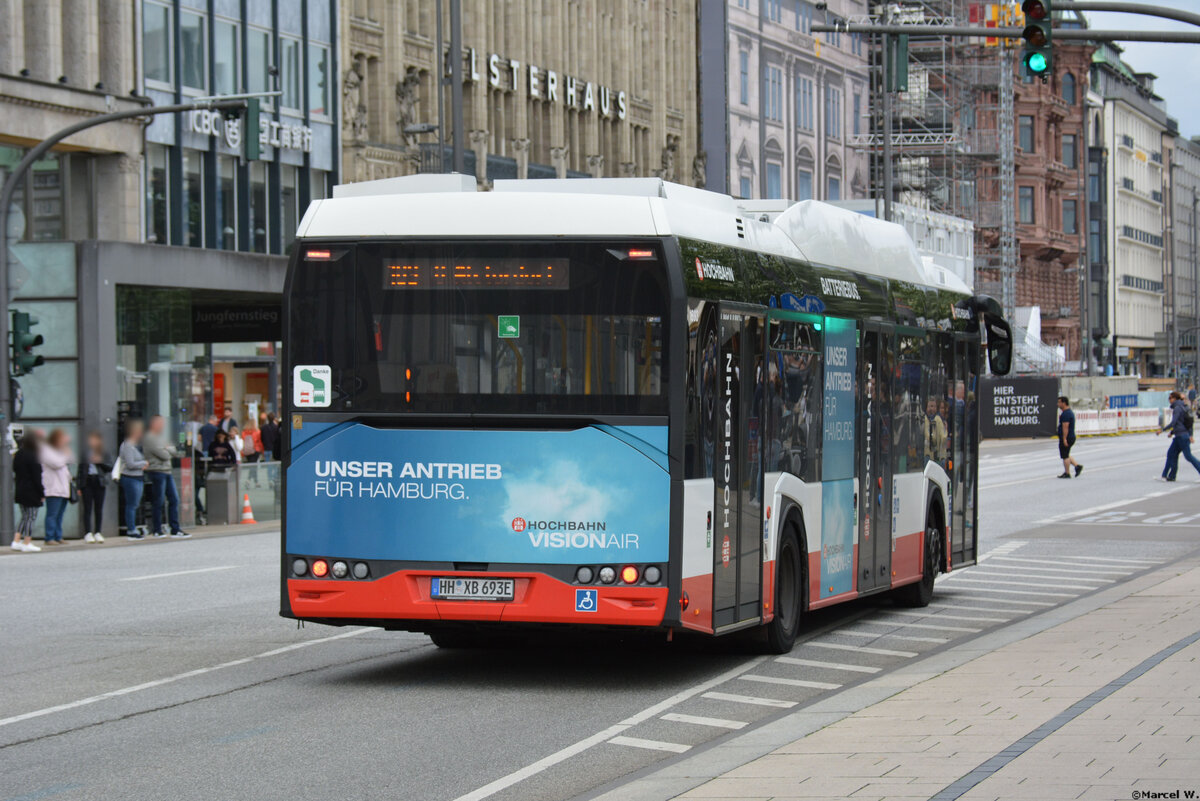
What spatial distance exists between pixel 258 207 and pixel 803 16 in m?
42.5

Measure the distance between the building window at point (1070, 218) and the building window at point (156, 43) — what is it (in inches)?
3503

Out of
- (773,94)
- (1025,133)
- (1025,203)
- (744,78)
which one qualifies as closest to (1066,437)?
(744,78)

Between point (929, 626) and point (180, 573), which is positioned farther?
point (180, 573)

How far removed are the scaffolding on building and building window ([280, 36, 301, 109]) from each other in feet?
146

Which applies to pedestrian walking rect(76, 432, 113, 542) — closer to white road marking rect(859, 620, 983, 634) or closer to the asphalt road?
the asphalt road

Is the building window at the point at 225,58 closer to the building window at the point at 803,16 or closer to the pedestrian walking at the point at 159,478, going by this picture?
the pedestrian walking at the point at 159,478

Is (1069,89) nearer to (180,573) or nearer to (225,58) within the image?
(225,58)

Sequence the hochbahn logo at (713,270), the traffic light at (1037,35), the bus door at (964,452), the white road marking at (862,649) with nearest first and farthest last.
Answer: the hochbahn logo at (713,270)
the white road marking at (862,649)
the bus door at (964,452)
the traffic light at (1037,35)

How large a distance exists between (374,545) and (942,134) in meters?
81.7

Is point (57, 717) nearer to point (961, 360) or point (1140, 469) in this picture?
point (961, 360)

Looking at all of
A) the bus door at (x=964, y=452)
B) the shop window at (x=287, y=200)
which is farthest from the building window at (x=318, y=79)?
the bus door at (x=964, y=452)

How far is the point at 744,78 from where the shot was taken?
76.1 m

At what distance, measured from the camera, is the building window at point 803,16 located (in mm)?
83106

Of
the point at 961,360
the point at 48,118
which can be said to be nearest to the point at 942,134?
the point at 48,118
